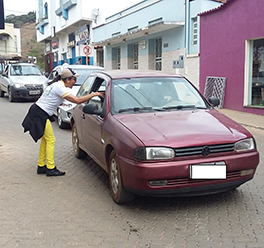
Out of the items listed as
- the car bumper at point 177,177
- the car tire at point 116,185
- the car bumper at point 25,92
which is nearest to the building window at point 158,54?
the car bumper at point 25,92

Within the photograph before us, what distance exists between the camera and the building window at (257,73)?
11945mm

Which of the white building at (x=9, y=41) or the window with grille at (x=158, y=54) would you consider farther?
A: the white building at (x=9, y=41)

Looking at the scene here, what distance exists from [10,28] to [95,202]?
55359 mm

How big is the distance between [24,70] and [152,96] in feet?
45.5

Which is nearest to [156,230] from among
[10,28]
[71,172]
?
[71,172]

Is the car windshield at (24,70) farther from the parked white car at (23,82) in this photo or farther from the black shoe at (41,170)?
the black shoe at (41,170)

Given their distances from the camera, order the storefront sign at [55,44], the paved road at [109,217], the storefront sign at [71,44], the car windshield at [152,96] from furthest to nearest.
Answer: the storefront sign at [55,44] → the storefront sign at [71,44] → the car windshield at [152,96] → the paved road at [109,217]

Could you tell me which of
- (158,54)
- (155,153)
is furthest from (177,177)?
(158,54)

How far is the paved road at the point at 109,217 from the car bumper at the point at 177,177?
12.9 inches

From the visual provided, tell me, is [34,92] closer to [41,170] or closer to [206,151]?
[41,170]

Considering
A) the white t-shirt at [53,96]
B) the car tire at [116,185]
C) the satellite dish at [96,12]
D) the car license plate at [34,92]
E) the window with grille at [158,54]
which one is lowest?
the car tire at [116,185]

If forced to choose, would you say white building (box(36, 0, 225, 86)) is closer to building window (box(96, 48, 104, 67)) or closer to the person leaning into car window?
building window (box(96, 48, 104, 67))

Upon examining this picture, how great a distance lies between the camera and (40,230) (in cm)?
368

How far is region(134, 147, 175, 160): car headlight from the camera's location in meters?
3.74
